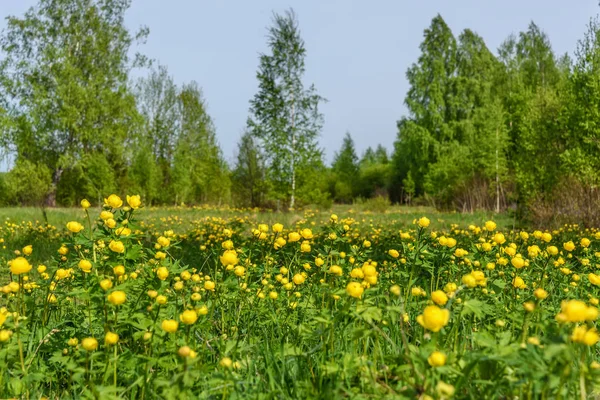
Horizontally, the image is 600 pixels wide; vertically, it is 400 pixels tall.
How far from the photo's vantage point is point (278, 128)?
672 inches

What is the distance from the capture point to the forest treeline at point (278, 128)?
13531mm

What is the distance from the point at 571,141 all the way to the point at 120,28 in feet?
69.1

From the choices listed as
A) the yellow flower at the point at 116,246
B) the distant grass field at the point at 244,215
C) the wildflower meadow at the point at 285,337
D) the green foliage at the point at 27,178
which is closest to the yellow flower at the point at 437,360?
the wildflower meadow at the point at 285,337

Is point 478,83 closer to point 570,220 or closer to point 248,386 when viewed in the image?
point 570,220

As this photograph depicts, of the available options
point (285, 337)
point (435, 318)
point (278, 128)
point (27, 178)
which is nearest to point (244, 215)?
point (278, 128)

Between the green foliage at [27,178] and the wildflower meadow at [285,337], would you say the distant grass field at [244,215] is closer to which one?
the green foliage at [27,178]

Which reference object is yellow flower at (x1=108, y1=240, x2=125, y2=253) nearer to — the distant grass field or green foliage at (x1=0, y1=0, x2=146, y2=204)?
the distant grass field

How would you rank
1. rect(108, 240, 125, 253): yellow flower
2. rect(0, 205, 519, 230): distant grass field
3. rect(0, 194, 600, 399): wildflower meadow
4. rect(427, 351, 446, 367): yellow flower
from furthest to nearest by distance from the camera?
rect(0, 205, 519, 230): distant grass field → rect(108, 240, 125, 253): yellow flower → rect(0, 194, 600, 399): wildflower meadow → rect(427, 351, 446, 367): yellow flower

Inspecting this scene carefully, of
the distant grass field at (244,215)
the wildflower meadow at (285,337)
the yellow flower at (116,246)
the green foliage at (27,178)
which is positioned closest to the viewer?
the wildflower meadow at (285,337)

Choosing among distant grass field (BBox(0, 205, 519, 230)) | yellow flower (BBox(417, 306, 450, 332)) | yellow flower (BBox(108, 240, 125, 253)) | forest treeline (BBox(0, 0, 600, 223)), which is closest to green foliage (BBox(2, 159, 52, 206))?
forest treeline (BBox(0, 0, 600, 223))

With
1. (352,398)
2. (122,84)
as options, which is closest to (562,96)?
(352,398)

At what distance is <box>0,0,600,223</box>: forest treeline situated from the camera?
13531 mm

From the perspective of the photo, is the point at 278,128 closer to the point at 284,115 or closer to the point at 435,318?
the point at 284,115

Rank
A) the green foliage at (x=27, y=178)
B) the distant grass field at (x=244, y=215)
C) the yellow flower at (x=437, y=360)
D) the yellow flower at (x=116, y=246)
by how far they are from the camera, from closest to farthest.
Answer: the yellow flower at (x=437, y=360), the yellow flower at (x=116, y=246), the distant grass field at (x=244, y=215), the green foliage at (x=27, y=178)
